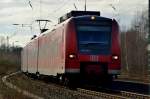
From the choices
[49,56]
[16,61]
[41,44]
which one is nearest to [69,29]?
[49,56]

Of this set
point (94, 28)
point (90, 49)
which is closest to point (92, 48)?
point (90, 49)

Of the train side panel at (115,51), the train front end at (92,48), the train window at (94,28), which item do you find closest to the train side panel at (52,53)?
the train front end at (92,48)

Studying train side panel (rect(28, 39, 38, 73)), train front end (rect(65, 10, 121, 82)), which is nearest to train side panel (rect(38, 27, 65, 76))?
train front end (rect(65, 10, 121, 82))

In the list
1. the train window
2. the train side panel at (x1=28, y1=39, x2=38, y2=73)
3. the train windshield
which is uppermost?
the train window

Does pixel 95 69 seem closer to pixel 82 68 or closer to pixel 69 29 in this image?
pixel 82 68

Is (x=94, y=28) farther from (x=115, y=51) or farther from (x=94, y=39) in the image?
(x=115, y=51)

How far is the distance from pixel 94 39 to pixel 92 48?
1.55 feet

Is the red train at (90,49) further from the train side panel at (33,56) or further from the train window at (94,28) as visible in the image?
the train side panel at (33,56)

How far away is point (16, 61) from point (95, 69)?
9281 centimetres

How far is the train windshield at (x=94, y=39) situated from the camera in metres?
23.0

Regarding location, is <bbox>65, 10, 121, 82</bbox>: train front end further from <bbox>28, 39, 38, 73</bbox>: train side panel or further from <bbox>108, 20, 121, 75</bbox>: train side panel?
<bbox>28, 39, 38, 73</bbox>: train side panel

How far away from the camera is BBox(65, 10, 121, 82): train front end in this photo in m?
22.8

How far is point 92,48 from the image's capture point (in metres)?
23.0

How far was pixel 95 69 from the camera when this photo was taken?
22875 mm
